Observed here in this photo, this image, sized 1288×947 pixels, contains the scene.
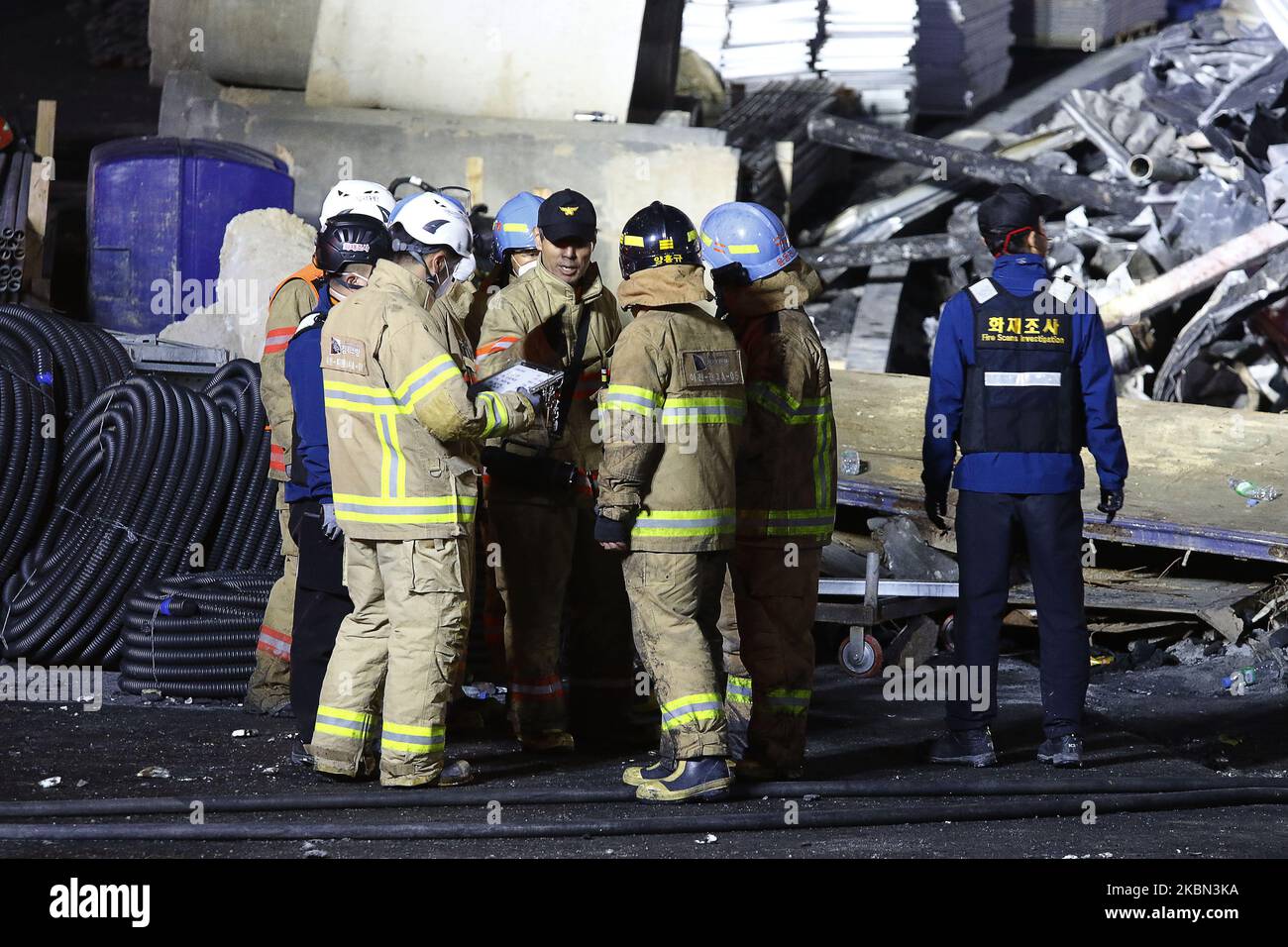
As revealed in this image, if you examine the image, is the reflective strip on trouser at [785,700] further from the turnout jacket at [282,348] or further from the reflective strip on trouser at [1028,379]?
the turnout jacket at [282,348]

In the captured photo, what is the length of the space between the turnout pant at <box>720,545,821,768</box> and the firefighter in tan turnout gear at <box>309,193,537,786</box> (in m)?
0.90

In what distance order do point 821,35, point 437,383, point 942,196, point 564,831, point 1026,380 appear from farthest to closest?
point 821,35, point 942,196, point 1026,380, point 437,383, point 564,831

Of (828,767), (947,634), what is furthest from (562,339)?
(947,634)

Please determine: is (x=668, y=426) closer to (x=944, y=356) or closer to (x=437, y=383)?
(x=437, y=383)

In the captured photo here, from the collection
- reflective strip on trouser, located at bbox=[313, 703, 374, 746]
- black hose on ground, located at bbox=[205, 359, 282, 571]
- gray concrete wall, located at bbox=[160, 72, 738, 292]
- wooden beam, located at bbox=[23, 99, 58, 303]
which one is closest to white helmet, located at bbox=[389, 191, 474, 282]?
reflective strip on trouser, located at bbox=[313, 703, 374, 746]

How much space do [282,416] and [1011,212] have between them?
2766 millimetres

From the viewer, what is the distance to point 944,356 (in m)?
5.30

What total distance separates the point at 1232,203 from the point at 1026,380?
6.10 meters

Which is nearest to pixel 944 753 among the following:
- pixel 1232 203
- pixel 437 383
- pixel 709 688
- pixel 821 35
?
pixel 709 688

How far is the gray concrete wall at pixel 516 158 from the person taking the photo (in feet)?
33.1

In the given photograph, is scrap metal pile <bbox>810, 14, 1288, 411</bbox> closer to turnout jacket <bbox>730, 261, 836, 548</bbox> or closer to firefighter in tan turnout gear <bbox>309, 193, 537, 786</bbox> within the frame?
turnout jacket <bbox>730, 261, 836, 548</bbox>

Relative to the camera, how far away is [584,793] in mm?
4633

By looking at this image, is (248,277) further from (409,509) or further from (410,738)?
(410,738)

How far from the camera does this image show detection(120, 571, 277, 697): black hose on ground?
6406 millimetres
